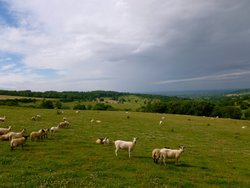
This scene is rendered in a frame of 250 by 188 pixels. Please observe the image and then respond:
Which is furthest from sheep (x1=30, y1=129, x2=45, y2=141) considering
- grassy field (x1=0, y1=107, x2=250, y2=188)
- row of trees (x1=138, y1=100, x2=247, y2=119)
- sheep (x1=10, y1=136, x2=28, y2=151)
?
row of trees (x1=138, y1=100, x2=247, y2=119)

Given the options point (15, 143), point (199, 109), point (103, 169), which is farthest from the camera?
point (199, 109)

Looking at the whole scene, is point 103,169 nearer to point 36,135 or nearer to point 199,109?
point 36,135

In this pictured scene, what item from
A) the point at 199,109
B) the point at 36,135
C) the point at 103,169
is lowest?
the point at 199,109

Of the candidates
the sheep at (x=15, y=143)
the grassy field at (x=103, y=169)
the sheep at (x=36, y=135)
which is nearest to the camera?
the grassy field at (x=103, y=169)

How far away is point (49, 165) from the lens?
814 inches

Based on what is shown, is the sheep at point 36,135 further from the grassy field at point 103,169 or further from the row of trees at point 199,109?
the row of trees at point 199,109

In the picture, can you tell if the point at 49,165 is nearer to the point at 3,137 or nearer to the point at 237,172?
the point at 3,137

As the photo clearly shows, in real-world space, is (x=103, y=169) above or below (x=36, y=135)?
below

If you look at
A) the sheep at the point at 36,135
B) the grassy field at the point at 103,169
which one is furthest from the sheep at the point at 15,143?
the sheep at the point at 36,135

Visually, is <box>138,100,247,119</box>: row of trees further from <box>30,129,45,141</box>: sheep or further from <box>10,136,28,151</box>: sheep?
<box>10,136,28,151</box>: sheep

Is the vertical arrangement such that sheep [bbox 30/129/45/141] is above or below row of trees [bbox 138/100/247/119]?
above

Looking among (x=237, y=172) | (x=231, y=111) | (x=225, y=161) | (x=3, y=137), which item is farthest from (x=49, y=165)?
(x=231, y=111)

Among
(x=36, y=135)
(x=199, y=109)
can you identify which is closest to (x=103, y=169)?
Answer: (x=36, y=135)

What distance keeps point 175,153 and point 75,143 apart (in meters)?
12.1
